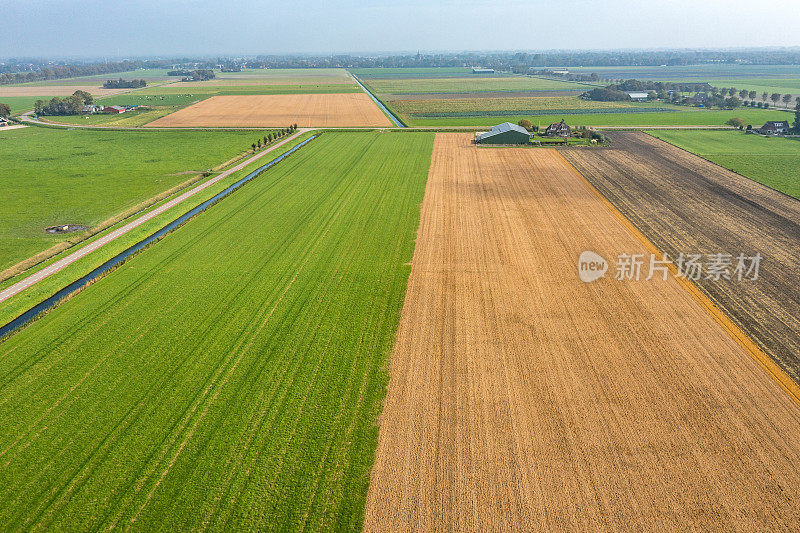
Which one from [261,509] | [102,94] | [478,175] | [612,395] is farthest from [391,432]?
[102,94]

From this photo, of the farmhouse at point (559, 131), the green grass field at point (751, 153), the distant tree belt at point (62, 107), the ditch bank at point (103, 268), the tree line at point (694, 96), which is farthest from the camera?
the tree line at point (694, 96)

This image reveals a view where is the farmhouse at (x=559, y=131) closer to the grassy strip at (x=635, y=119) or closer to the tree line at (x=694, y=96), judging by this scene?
the grassy strip at (x=635, y=119)

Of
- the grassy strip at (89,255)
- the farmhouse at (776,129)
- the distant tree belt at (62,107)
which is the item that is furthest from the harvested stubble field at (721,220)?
the distant tree belt at (62,107)

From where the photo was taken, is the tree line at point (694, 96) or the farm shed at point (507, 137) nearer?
the farm shed at point (507, 137)

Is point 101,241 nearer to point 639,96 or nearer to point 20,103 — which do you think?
point 639,96

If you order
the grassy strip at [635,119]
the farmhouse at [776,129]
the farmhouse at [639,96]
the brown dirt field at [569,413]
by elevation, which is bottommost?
the brown dirt field at [569,413]

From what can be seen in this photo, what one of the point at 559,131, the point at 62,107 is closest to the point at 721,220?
the point at 559,131
